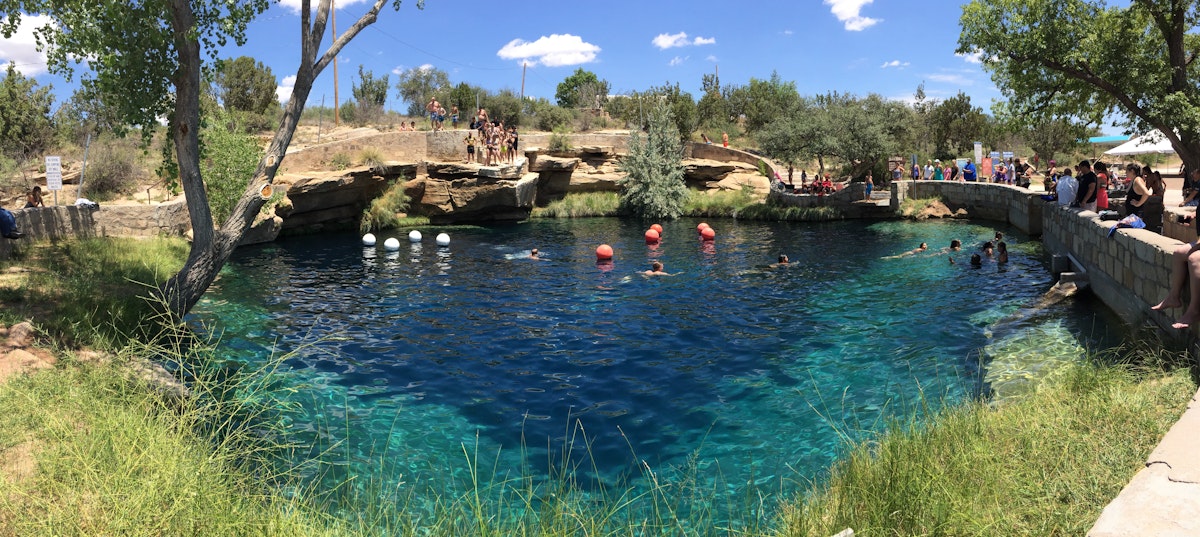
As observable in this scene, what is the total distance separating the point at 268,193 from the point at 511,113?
4656 cm

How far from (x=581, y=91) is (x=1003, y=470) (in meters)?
72.3

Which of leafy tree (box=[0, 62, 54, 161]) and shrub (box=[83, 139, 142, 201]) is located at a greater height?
leafy tree (box=[0, 62, 54, 161])

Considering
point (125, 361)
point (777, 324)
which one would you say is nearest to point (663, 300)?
point (777, 324)

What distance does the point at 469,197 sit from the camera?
3738 cm

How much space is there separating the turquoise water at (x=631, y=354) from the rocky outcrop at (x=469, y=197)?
537 inches

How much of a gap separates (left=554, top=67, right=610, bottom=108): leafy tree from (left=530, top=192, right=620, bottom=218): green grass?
106ft

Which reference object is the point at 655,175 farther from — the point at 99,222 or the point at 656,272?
the point at 99,222

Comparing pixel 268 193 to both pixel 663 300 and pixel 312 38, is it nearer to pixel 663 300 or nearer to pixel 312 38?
pixel 312 38

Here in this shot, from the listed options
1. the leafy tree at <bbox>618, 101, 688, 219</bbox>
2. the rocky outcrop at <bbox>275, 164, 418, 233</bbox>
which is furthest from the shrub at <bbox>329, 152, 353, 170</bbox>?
the leafy tree at <bbox>618, 101, 688, 219</bbox>

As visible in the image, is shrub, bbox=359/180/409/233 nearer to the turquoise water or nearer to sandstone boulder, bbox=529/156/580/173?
sandstone boulder, bbox=529/156/580/173

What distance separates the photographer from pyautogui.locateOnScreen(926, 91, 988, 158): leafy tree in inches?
1938

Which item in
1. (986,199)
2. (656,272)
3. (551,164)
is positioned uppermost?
(551,164)

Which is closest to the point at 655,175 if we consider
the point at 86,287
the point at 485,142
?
the point at 485,142

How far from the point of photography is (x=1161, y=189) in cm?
1538
